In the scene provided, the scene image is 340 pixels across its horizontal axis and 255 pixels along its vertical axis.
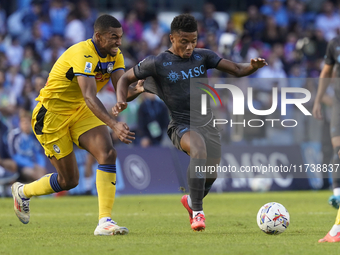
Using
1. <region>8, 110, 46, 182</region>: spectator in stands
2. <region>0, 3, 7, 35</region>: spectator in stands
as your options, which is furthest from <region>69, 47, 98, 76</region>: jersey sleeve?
<region>0, 3, 7, 35</region>: spectator in stands

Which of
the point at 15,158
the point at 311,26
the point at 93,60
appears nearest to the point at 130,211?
the point at 93,60

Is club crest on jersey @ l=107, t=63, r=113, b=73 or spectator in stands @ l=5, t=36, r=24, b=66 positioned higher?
spectator in stands @ l=5, t=36, r=24, b=66

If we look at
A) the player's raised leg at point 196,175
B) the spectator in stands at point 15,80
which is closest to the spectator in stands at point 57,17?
the spectator in stands at point 15,80

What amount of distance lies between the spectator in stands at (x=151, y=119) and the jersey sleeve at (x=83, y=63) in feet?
25.9

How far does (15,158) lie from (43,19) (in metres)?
6.57

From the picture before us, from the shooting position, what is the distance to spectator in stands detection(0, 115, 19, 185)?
13297mm

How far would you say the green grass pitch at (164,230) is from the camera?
509cm

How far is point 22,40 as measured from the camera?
18281 mm

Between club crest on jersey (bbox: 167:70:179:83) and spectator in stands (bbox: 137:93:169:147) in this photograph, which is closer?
club crest on jersey (bbox: 167:70:179:83)

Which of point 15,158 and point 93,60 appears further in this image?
point 15,158

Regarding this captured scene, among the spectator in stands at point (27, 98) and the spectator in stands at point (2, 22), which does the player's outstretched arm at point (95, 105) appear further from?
the spectator in stands at point (2, 22)

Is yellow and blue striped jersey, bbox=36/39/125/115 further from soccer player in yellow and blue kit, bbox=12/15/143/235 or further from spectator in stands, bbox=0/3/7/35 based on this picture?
spectator in stands, bbox=0/3/7/35

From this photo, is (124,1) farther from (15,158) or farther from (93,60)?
(93,60)

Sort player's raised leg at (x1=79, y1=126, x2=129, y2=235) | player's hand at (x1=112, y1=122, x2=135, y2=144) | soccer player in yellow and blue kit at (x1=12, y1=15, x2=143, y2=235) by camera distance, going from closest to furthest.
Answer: player's hand at (x1=112, y1=122, x2=135, y2=144) < soccer player in yellow and blue kit at (x1=12, y1=15, x2=143, y2=235) < player's raised leg at (x1=79, y1=126, x2=129, y2=235)
